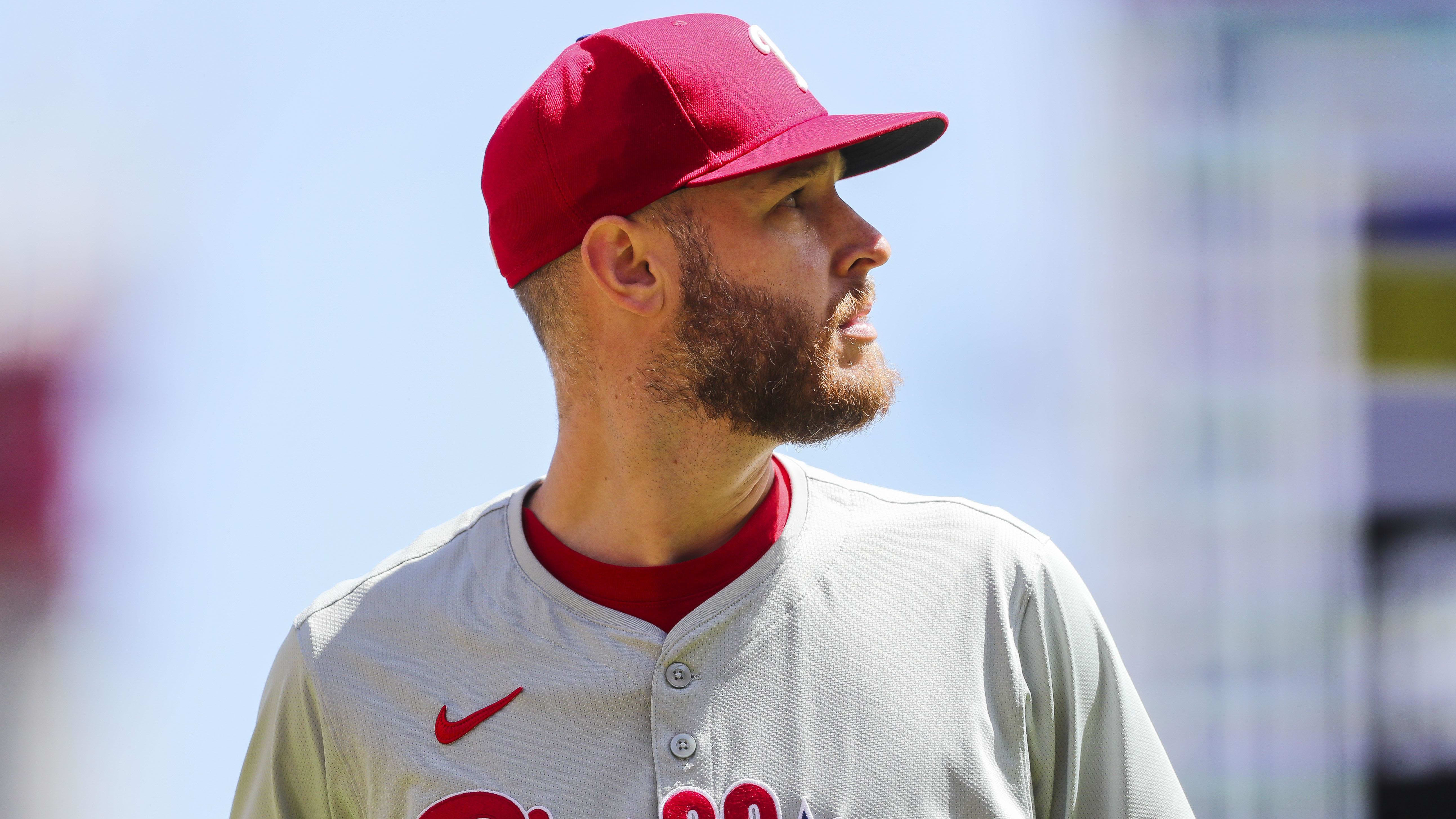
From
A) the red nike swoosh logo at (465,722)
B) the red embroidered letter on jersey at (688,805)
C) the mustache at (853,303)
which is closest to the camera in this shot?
the red embroidered letter on jersey at (688,805)

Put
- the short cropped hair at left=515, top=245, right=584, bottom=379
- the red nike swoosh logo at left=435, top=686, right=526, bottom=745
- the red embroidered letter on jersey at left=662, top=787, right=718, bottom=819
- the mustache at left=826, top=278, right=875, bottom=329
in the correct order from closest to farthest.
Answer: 1. the red embroidered letter on jersey at left=662, top=787, right=718, bottom=819
2. the red nike swoosh logo at left=435, top=686, right=526, bottom=745
3. the mustache at left=826, top=278, right=875, bottom=329
4. the short cropped hair at left=515, top=245, right=584, bottom=379

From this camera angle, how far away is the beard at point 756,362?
5.02ft

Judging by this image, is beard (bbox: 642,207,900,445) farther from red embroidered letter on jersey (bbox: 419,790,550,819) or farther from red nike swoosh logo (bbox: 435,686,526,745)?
red embroidered letter on jersey (bbox: 419,790,550,819)

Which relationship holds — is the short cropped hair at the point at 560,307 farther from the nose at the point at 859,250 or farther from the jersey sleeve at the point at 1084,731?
the jersey sleeve at the point at 1084,731

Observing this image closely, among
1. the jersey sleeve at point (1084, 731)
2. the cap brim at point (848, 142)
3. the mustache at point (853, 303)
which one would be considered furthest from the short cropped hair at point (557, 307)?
the jersey sleeve at point (1084, 731)

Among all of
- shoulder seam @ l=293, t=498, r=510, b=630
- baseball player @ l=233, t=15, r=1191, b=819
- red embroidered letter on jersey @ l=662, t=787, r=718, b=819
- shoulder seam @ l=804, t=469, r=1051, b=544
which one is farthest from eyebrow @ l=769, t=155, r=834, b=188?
red embroidered letter on jersey @ l=662, t=787, r=718, b=819

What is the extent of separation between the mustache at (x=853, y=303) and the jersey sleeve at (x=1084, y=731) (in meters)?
0.45

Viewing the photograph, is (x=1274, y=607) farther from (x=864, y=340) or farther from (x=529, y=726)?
(x=529, y=726)

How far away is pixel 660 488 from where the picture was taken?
5.25ft

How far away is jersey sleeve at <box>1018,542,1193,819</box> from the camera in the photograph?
144 centimetres

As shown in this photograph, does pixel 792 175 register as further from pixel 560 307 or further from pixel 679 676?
pixel 679 676

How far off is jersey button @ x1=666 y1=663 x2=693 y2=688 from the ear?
50 centimetres

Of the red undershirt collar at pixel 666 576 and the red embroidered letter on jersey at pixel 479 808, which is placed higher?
the red undershirt collar at pixel 666 576

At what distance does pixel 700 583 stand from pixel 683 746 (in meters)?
0.24
